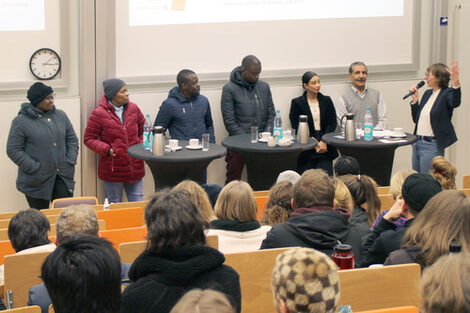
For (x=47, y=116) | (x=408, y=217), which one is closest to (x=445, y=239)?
(x=408, y=217)

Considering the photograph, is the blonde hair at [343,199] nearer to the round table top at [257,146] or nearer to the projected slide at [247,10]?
the round table top at [257,146]

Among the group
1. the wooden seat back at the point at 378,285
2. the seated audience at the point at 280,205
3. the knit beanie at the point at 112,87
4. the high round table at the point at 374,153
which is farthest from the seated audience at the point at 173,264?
the high round table at the point at 374,153

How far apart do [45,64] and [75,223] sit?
13.3ft

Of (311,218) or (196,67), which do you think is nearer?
(311,218)

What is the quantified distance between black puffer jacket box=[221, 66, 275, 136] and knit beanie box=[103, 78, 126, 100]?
3.86ft

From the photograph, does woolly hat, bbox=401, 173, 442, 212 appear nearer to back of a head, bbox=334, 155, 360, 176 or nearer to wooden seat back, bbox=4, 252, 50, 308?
back of a head, bbox=334, 155, 360, 176

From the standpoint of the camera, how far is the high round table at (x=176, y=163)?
19.8 ft

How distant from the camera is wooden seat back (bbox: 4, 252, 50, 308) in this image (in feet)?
10.5

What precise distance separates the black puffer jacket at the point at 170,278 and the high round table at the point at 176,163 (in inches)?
140

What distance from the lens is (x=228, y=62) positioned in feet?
25.0

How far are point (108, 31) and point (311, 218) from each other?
450 cm

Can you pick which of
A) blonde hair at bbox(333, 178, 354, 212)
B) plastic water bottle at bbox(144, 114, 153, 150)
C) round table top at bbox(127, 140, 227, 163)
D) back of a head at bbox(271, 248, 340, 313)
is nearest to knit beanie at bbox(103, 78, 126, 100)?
plastic water bottle at bbox(144, 114, 153, 150)

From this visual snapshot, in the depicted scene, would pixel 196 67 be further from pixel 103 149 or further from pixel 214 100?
pixel 103 149

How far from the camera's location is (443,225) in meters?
2.78
